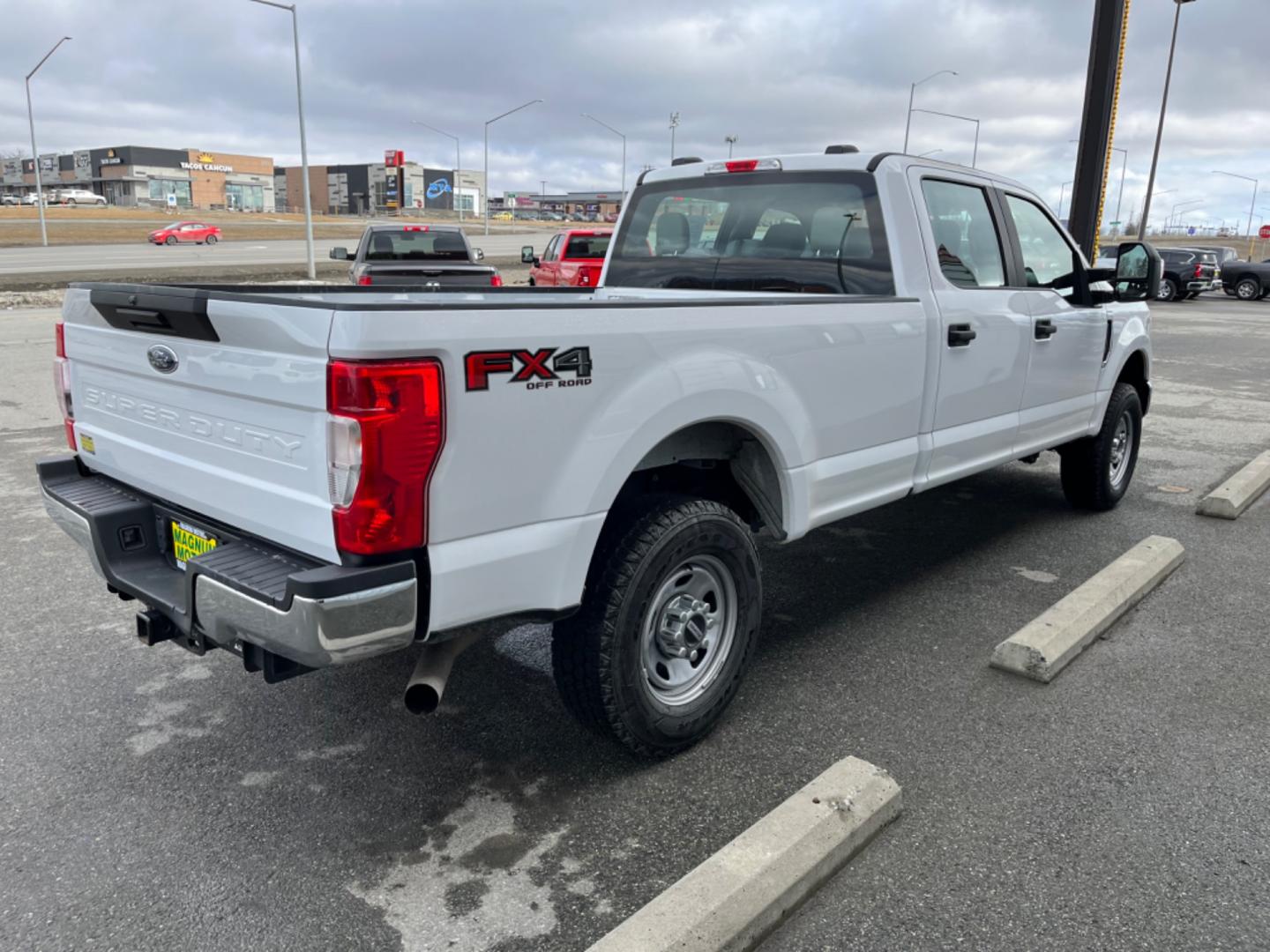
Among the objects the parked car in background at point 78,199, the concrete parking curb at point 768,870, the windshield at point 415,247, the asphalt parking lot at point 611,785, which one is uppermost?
the parked car in background at point 78,199

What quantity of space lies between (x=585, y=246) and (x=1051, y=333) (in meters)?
13.0

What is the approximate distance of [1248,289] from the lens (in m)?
32.2

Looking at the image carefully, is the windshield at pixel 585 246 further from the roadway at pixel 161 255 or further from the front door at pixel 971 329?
the roadway at pixel 161 255

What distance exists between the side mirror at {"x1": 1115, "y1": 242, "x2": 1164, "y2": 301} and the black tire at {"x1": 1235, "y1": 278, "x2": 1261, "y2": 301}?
3171 cm

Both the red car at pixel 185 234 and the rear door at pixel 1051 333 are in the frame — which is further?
the red car at pixel 185 234

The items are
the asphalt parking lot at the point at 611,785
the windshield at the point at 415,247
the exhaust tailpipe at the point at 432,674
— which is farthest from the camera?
the windshield at the point at 415,247

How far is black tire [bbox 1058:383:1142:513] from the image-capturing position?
237 inches

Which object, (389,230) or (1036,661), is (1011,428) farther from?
(389,230)

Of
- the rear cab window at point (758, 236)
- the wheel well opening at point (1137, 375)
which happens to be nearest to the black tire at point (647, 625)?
the rear cab window at point (758, 236)

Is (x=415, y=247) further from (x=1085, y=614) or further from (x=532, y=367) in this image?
(x=532, y=367)

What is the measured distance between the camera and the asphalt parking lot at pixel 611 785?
2498 millimetres

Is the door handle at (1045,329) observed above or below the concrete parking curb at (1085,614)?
above

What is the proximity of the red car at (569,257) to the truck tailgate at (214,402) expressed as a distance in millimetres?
13142

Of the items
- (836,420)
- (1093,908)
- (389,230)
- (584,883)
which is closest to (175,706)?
(584,883)
